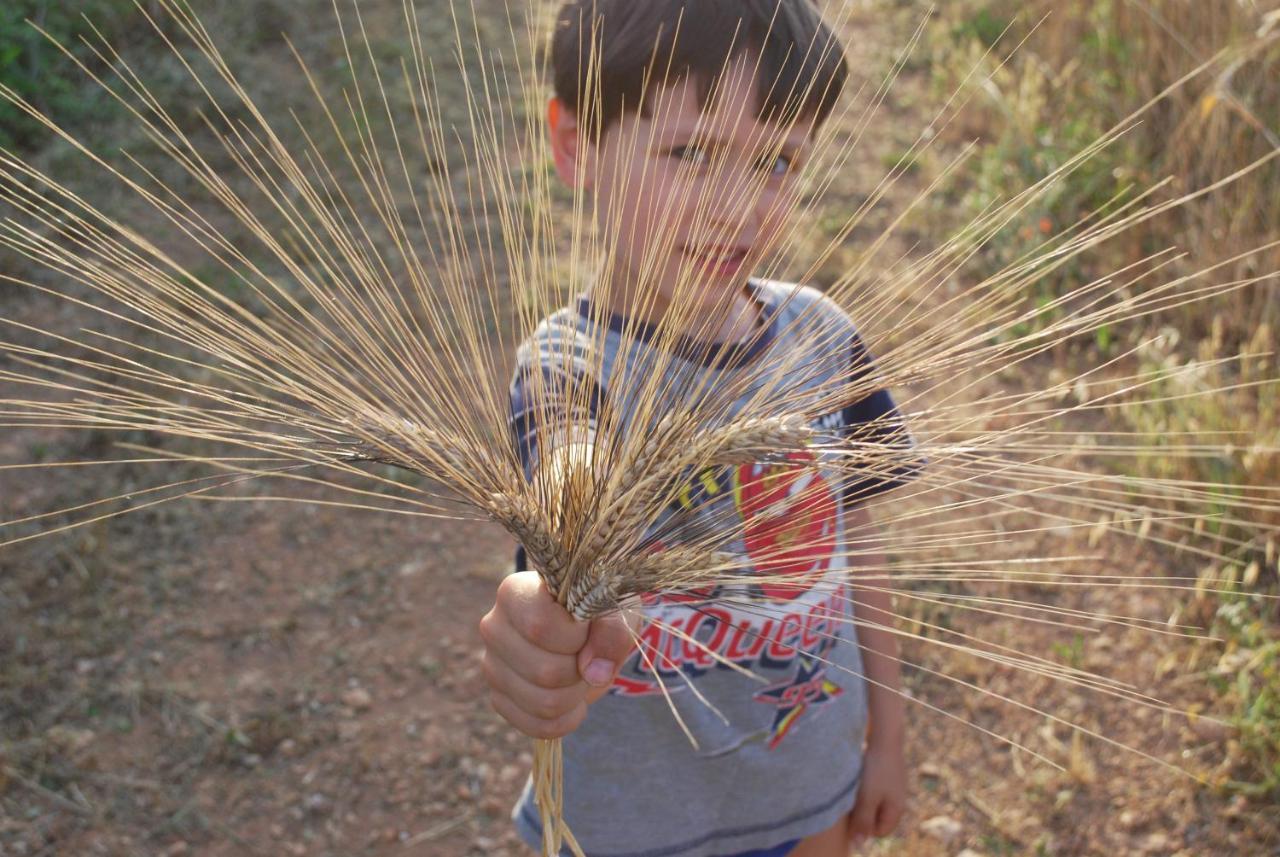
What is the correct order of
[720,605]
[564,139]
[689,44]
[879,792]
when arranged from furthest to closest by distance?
[879,792] < [564,139] < [689,44] < [720,605]

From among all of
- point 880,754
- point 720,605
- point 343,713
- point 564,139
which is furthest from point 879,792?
point 343,713

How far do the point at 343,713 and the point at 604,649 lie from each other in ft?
5.58

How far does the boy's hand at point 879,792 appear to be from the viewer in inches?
63.6

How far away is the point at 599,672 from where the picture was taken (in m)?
0.91

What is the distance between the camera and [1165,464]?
2.70 m

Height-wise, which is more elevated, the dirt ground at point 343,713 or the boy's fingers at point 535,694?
the boy's fingers at point 535,694

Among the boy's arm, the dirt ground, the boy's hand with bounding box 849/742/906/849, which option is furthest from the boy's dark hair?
the dirt ground

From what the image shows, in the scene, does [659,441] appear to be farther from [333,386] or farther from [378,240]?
[378,240]

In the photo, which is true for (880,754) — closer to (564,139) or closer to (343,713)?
(564,139)

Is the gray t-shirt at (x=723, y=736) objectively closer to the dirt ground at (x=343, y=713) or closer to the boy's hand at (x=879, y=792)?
the boy's hand at (x=879, y=792)

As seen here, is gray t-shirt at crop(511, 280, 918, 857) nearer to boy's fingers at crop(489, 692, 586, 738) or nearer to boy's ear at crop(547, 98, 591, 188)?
boy's ear at crop(547, 98, 591, 188)

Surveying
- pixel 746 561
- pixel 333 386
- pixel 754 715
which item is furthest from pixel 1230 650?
pixel 333 386

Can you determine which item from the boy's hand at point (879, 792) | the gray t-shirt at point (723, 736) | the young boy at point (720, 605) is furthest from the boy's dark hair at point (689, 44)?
the boy's hand at point (879, 792)

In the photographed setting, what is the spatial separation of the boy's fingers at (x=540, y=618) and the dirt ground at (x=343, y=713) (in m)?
1.45
